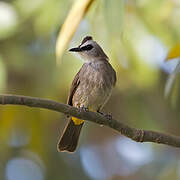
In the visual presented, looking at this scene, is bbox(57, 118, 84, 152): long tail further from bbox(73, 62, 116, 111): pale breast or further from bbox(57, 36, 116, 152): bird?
bbox(73, 62, 116, 111): pale breast

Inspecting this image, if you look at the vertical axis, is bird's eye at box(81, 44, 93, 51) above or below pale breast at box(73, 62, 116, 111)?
above

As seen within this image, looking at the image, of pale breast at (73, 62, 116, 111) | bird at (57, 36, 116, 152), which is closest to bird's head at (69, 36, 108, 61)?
bird at (57, 36, 116, 152)

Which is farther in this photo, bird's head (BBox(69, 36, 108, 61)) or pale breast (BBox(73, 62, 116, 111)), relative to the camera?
bird's head (BBox(69, 36, 108, 61))

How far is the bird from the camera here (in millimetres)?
3877

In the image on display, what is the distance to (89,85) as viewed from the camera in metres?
3.91

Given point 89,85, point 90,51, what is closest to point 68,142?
point 89,85

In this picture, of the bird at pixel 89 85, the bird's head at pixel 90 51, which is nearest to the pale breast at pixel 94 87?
the bird at pixel 89 85

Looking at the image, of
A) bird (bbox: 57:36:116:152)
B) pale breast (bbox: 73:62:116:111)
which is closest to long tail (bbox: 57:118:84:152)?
bird (bbox: 57:36:116:152)

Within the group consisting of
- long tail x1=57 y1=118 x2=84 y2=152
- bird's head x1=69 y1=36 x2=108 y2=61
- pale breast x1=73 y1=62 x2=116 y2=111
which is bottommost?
long tail x1=57 y1=118 x2=84 y2=152

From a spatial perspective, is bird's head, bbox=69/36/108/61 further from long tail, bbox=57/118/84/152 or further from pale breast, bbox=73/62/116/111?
long tail, bbox=57/118/84/152

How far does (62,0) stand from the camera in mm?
4227

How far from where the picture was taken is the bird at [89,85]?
3.88 meters

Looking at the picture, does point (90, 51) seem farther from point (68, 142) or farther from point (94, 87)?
point (68, 142)

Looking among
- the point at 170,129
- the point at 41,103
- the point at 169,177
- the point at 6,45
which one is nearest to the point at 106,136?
the point at 170,129
